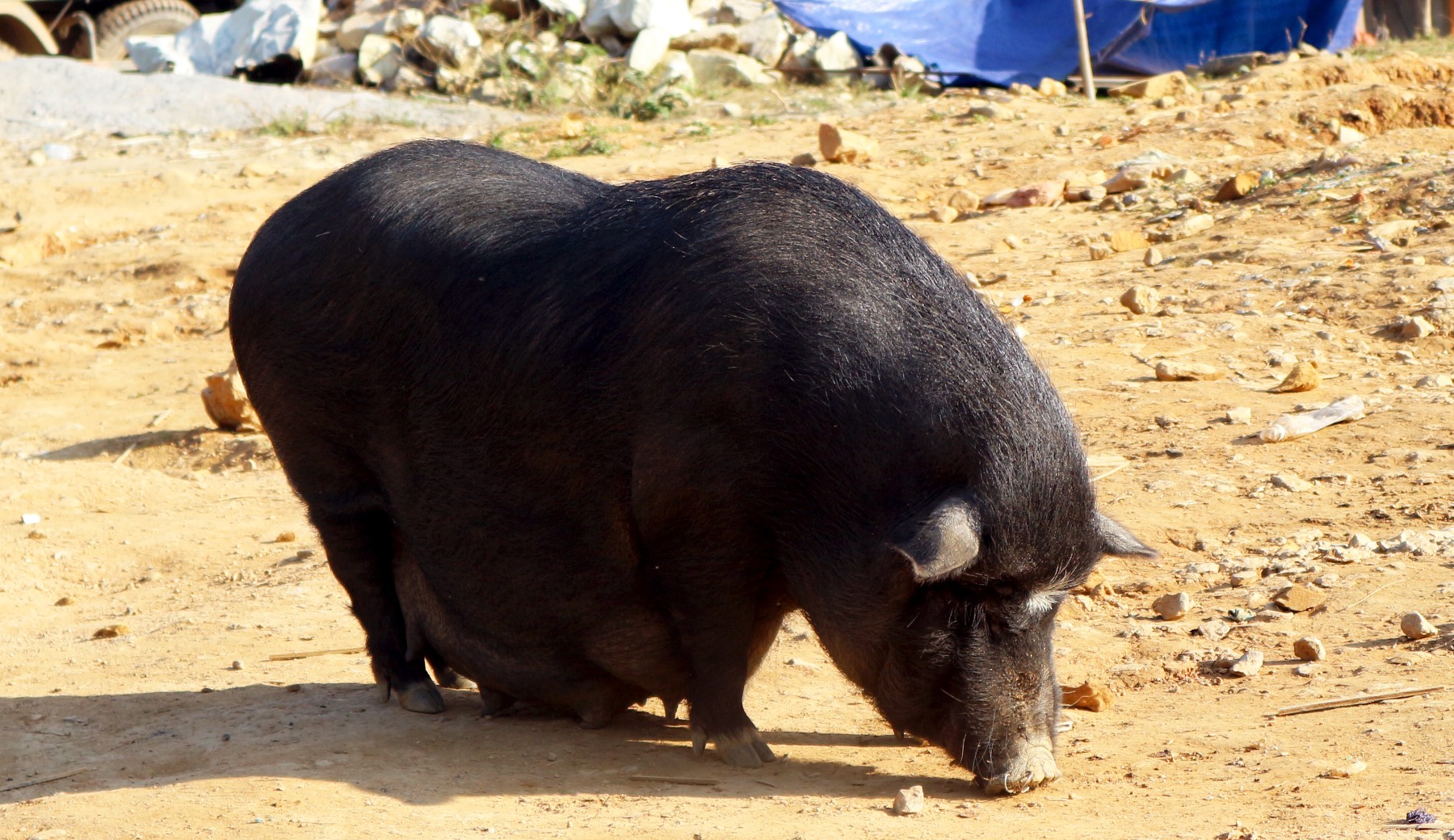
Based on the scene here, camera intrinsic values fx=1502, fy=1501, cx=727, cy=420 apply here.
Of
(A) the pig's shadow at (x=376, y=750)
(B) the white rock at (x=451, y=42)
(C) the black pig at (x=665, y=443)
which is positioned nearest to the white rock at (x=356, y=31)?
(B) the white rock at (x=451, y=42)

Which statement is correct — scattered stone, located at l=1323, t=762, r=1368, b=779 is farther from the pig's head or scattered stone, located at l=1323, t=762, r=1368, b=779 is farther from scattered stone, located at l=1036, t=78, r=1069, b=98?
scattered stone, located at l=1036, t=78, r=1069, b=98

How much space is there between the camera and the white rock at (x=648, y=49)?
50.8 ft

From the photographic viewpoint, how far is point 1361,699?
401 centimetres

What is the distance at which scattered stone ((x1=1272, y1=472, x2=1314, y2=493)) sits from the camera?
5.70 meters

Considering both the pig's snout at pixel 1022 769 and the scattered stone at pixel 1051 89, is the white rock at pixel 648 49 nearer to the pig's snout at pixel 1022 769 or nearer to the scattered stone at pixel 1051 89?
the scattered stone at pixel 1051 89

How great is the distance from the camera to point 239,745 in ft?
14.9

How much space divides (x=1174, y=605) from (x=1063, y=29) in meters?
11.4

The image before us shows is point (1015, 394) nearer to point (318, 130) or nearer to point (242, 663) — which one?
point (242, 663)

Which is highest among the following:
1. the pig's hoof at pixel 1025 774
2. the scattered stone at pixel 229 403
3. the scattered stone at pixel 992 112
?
the scattered stone at pixel 992 112

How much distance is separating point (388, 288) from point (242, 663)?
1756 millimetres

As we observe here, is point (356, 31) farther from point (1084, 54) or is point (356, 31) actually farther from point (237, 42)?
point (1084, 54)

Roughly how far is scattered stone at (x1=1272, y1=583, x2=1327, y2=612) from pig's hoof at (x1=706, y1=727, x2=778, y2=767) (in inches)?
72.3

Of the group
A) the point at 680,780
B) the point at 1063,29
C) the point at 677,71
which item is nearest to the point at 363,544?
the point at 680,780

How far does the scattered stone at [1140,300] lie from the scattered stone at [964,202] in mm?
2462
